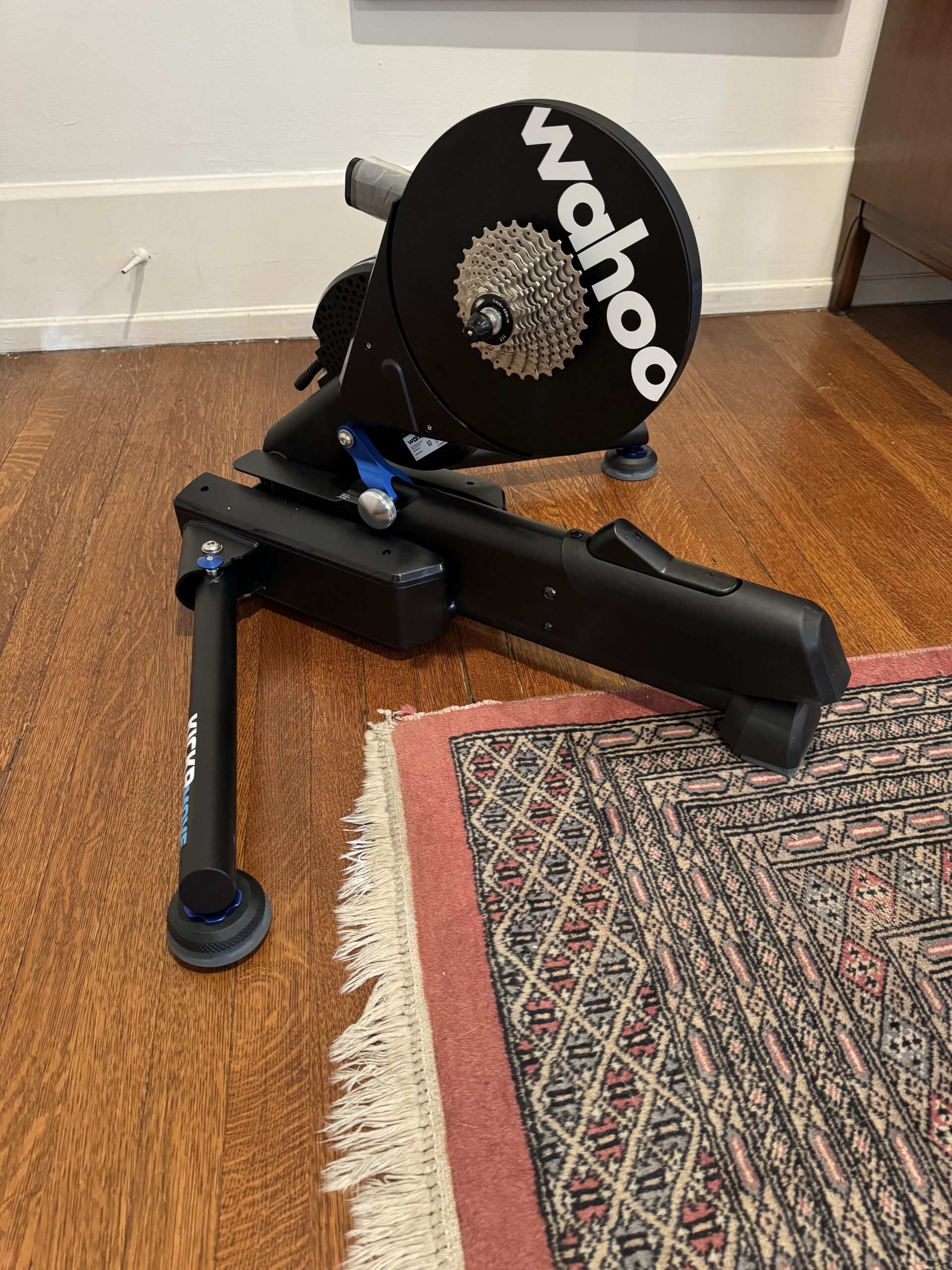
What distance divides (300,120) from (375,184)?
1.07m

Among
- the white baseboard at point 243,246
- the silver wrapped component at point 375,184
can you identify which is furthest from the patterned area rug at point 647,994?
the white baseboard at point 243,246

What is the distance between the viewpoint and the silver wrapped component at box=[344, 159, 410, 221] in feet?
3.43

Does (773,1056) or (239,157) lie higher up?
(239,157)

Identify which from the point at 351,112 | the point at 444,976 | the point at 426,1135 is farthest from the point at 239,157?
the point at 426,1135

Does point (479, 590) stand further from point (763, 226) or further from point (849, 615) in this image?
point (763, 226)

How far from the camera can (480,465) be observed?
1319 mm

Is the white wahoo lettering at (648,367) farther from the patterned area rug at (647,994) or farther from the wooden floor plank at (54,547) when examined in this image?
the wooden floor plank at (54,547)

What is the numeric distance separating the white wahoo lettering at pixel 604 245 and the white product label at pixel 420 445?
1.18 feet

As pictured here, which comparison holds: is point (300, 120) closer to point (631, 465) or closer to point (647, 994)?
point (631, 465)

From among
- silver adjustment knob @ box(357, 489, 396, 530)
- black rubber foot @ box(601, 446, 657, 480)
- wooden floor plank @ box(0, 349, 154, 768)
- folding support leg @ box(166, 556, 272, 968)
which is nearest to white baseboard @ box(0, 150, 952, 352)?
wooden floor plank @ box(0, 349, 154, 768)

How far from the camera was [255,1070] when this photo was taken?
0.79 metres

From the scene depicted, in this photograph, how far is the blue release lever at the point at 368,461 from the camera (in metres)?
1.22

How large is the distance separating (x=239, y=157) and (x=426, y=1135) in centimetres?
193

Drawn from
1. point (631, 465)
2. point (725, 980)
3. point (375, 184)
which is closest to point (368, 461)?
point (375, 184)
